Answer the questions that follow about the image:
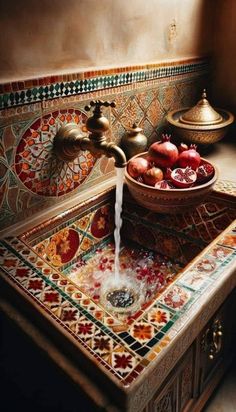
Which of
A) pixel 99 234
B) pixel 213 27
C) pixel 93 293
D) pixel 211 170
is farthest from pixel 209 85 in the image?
pixel 93 293

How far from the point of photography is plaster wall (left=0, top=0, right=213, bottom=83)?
3.44ft

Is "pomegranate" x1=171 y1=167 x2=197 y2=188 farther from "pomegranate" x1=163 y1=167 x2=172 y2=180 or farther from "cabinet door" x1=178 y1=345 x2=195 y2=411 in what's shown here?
"cabinet door" x1=178 y1=345 x2=195 y2=411

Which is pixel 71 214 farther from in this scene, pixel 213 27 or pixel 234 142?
pixel 213 27

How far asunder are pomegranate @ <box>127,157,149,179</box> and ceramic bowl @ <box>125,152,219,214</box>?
3 centimetres

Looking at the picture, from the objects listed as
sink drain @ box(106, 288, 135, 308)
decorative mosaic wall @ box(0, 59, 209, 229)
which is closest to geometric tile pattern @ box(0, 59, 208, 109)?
decorative mosaic wall @ box(0, 59, 209, 229)

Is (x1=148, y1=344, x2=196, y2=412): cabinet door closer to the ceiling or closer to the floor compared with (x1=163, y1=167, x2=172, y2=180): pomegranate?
closer to the floor

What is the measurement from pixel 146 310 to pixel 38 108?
2.38 ft

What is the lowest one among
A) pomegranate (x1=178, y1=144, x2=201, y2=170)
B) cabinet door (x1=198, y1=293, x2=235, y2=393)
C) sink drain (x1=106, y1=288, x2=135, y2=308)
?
cabinet door (x1=198, y1=293, x2=235, y2=393)

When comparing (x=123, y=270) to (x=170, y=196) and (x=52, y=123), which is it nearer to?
(x=170, y=196)

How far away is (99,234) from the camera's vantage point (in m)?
1.47

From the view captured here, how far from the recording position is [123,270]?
52.7 inches

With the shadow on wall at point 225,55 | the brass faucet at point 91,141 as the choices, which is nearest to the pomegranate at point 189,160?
the brass faucet at point 91,141

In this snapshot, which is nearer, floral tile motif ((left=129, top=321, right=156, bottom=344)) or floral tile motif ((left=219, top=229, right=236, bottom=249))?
floral tile motif ((left=129, top=321, right=156, bottom=344))

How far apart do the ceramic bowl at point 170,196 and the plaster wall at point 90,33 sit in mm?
484
